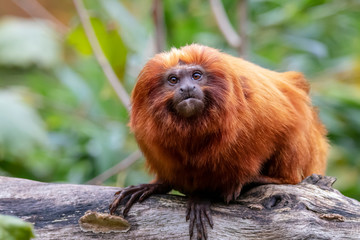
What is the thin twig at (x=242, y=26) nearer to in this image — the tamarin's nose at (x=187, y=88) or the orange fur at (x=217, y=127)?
the orange fur at (x=217, y=127)

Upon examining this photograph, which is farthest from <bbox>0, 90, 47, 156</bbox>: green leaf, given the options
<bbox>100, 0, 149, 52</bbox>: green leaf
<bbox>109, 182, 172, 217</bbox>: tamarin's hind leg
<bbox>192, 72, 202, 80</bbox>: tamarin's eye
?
<bbox>192, 72, 202, 80</bbox>: tamarin's eye

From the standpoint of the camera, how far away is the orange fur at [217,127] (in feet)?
9.75

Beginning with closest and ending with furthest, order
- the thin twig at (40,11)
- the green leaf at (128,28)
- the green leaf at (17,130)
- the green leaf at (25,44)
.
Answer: the green leaf at (17,130) < the green leaf at (128,28) < the thin twig at (40,11) < the green leaf at (25,44)

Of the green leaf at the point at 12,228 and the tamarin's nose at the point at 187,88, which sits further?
the tamarin's nose at the point at 187,88

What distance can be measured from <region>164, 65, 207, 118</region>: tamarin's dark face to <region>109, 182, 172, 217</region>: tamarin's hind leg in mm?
605

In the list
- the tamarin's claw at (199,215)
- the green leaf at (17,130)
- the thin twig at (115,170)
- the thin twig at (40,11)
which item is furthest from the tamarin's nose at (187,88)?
the thin twig at (40,11)

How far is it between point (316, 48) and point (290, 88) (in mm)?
2383

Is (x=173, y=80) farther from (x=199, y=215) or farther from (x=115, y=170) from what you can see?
(x=115, y=170)

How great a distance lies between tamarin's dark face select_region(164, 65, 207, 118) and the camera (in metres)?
2.86

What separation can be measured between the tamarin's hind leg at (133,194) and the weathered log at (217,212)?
0.04 m

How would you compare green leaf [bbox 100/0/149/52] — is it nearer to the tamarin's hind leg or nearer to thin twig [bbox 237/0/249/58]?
thin twig [bbox 237/0/249/58]

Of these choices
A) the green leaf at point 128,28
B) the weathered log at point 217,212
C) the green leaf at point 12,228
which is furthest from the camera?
the green leaf at point 128,28

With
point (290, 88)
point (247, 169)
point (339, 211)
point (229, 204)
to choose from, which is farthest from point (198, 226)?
point (290, 88)

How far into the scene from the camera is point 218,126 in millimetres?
2961
